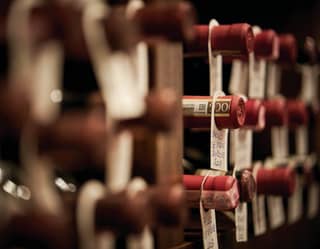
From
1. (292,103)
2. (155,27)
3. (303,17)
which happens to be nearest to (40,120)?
(155,27)

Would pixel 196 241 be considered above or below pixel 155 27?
below

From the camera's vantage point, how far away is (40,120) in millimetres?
618

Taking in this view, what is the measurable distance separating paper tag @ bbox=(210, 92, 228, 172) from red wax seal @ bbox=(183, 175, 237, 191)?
0.03 metres

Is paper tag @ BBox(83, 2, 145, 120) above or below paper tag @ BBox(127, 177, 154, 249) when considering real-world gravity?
above

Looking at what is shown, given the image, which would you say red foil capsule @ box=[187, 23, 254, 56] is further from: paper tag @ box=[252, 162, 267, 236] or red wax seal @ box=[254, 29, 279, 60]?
paper tag @ box=[252, 162, 267, 236]

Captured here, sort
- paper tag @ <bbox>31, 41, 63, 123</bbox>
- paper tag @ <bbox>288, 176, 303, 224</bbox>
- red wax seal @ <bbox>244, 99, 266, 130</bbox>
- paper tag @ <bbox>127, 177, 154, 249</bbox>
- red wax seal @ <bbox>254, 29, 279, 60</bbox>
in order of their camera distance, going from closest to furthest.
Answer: paper tag @ <bbox>31, 41, 63, 123</bbox> → paper tag @ <bbox>127, 177, 154, 249</bbox> → red wax seal @ <bbox>244, 99, 266, 130</bbox> → red wax seal @ <bbox>254, 29, 279, 60</bbox> → paper tag @ <bbox>288, 176, 303, 224</bbox>

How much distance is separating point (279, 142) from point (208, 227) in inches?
19.8

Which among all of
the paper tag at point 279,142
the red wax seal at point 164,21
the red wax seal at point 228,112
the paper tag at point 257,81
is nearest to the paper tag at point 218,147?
the red wax seal at point 228,112

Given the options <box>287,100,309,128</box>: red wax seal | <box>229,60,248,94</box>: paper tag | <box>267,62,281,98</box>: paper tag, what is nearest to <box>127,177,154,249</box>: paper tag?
<box>229,60,248,94</box>: paper tag

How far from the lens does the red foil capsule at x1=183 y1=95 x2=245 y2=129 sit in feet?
3.44

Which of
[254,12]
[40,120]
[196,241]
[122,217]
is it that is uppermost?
[254,12]

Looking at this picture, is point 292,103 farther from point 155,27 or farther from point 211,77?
point 155,27

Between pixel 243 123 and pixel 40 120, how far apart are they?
524 mm

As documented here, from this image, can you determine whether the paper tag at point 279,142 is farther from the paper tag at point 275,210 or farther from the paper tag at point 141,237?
the paper tag at point 141,237
